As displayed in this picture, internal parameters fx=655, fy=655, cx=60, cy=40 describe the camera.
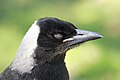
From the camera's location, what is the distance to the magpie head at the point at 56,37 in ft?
23.3

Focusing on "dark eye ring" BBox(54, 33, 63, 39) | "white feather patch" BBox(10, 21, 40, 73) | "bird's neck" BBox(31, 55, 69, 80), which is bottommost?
"bird's neck" BBox(31, 55, 69, 80)

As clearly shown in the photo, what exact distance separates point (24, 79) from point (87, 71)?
3531 mm

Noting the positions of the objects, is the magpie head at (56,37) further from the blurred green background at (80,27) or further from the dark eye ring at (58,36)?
the blurred green background at (80,27)

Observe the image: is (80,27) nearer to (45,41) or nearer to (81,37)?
(81,37)

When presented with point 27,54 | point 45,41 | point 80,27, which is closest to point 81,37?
point 45,41

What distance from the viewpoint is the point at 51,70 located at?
7.13 m

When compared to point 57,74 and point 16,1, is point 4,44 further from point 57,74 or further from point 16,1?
point 57,74

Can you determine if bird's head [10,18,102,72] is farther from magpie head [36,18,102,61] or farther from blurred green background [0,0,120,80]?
blurred green background [0,0,120,80]

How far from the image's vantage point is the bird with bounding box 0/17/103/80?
23.2 ft

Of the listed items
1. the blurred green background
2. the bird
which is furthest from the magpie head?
the blurred green background

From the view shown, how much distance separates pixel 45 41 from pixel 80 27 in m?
4.92

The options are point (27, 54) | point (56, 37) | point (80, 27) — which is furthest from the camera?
point (80, 27)

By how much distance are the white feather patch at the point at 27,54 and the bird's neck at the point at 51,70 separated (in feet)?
0.26

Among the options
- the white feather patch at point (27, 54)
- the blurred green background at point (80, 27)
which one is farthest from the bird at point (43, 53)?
the blurred green background at point (80, 27)
